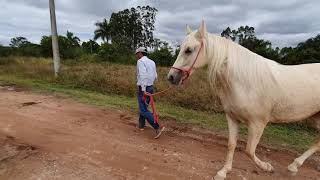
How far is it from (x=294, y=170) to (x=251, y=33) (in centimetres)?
4076

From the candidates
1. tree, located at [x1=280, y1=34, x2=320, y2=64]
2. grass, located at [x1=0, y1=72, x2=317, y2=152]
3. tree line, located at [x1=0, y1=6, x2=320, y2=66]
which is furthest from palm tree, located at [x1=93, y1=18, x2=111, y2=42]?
grass, located at [x1=0, y1=72, x2=317, y2=152]

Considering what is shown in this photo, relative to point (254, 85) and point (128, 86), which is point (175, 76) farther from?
point (128, 86)

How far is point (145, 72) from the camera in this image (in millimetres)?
5391

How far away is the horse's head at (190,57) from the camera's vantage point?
3.64 m

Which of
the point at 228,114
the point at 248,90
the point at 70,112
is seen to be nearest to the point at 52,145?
the point at 70,112

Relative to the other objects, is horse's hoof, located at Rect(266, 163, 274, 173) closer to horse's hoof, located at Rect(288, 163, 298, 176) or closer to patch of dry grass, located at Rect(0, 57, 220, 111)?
horse's hoof, located at Rect(288, 163, 298, 176)

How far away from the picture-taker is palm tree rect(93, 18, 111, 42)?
5562 cm

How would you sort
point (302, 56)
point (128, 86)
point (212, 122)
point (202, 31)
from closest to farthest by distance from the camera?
point (202, 31)
point (212, 122)
point (128, 86)
point (302, 56)

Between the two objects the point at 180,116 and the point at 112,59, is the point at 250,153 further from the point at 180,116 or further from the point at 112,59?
the point at 112,59

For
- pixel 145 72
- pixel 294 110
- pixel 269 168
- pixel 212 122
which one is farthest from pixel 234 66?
pixel 212 122

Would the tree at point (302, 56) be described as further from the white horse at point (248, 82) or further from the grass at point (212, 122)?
the white horse at point (248, 82)

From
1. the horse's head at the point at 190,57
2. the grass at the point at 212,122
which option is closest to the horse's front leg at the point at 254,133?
the horse's head at the point at 190,57

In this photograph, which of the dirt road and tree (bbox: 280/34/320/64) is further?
tree (bbox: 280/34/320/64)

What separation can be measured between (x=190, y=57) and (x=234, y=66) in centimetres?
56
